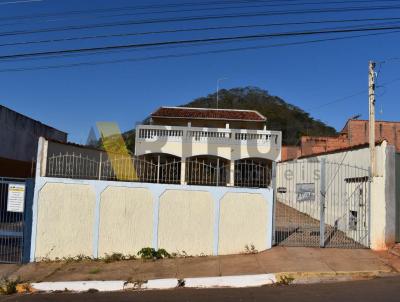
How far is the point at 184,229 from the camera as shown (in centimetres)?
1149

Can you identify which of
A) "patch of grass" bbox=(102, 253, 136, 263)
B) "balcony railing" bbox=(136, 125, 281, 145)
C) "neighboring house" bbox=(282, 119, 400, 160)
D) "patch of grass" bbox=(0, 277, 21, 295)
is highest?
"neighboring house" bbox=(282, 119, 400, 160)

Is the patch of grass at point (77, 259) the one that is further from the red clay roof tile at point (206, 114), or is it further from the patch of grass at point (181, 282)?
the red clay roof tile at point (206, 114)

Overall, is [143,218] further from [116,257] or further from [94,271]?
[94,271]

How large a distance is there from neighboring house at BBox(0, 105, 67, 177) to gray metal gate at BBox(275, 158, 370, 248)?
12621mm

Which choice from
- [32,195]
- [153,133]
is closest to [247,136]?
[153,133]

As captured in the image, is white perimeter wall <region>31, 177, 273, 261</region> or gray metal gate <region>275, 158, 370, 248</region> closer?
white perimeter wall <region>31, 177, 273, 261</region>

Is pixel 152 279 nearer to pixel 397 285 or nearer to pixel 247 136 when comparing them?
pixel 397 285

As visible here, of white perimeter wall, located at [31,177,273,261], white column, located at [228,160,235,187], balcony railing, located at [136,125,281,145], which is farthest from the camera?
balcony railing, located at [136,125,281,145]

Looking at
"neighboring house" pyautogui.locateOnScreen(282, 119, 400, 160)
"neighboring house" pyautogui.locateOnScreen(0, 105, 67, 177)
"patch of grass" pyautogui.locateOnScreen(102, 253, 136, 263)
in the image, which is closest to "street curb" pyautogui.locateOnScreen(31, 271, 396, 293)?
"patch of grass" pyautogui.locateOnScreen(102, 253, 136, 263)

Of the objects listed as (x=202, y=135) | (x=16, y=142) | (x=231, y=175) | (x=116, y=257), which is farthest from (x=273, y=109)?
(x=116, y=257)

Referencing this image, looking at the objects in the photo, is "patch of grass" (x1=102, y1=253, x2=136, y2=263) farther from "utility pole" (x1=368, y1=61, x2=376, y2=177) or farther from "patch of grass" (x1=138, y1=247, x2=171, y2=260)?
"utility pole" (x1=368, y1=61, x2=376, y2=177)

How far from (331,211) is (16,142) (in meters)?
15.2

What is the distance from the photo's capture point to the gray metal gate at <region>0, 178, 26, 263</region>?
11.3 m

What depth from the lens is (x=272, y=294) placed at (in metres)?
8.03
